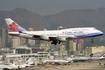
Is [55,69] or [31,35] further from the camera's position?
[55,69]

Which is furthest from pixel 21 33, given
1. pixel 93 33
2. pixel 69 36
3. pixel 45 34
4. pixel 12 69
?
pixel 12 69

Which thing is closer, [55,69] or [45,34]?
[45,34]

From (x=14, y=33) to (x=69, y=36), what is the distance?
21505 millimetres

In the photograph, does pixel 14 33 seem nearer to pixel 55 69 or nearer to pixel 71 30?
pixel 71 30

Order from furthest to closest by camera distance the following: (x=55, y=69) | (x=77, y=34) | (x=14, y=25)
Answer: (x=55, y=69) → (x=14, y=25) → (x=77, y=34)

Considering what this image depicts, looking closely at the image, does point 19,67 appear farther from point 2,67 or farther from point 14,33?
point 14,33

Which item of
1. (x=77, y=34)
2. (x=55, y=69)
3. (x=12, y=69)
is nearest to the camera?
(x=77, y=34)

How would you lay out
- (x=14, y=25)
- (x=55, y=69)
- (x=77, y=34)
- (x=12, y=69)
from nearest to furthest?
(x=77, y=34), (x=14, y=25), (x=12, y=69), (x=55, y=69)

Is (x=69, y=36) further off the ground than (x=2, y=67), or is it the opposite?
(x=69, y=36)

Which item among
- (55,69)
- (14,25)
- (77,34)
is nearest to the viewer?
(77,34)

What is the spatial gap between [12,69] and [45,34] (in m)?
52.9

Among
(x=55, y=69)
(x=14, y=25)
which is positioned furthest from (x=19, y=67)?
(x=14, y=25)

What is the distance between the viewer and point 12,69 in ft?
473

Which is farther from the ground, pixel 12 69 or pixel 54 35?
pixel 54 35
